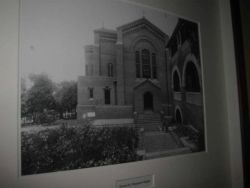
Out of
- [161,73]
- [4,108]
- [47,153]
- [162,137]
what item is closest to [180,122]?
[162,137]

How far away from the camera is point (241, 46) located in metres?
1.15

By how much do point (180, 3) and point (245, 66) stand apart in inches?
26.4

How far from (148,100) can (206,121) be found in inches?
20.2

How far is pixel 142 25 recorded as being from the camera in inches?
38.3

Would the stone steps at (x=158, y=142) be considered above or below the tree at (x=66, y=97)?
below

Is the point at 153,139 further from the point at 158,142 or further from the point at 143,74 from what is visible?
the point at 143,74

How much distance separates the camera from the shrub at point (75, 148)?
2.24 feet

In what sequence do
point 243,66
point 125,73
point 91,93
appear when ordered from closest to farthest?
point 91,93
point 125,73
point 243,66

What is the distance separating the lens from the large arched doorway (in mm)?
950

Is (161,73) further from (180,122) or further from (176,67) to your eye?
(180,122)

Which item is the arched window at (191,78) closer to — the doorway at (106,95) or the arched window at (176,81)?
the arched window at (176,81)

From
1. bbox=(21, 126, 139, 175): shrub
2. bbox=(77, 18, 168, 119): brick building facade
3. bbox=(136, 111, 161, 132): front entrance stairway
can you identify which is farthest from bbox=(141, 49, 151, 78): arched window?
bbox=(21, 126, 139, 175): shrub

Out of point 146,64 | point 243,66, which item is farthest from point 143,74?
point 243,66
